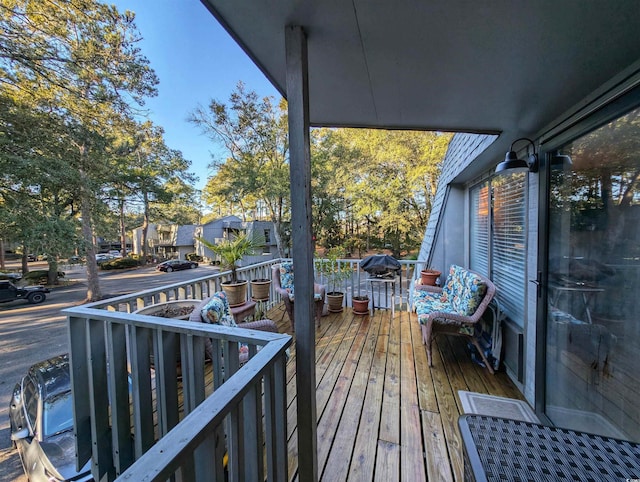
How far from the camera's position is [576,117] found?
1622mm

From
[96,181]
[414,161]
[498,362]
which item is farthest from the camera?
[414,161]

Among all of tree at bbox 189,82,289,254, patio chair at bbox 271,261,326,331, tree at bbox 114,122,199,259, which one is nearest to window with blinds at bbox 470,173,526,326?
patio chair at bbox 271,261,326,331

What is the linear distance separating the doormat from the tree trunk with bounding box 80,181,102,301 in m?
11.9

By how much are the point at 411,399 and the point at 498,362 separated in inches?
46.3

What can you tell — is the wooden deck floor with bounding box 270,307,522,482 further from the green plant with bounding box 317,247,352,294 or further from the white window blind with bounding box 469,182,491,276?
the green plant with bounding box 317,247,352,294

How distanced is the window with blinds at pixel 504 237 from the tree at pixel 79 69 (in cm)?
1061

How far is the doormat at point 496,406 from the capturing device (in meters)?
2.04

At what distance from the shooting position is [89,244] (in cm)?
947

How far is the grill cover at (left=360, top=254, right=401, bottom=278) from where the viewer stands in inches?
181

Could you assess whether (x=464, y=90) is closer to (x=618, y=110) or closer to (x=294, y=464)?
(x=618, y=110)

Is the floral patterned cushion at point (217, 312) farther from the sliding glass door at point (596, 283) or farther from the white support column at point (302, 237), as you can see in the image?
the sliding glass door at point (596, 283)

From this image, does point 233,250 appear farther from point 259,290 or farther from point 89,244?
point 89,244

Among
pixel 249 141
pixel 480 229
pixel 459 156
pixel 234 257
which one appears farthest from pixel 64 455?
pixel 249 141

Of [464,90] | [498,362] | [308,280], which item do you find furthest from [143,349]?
[498,362]
